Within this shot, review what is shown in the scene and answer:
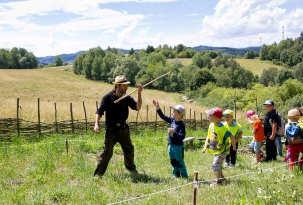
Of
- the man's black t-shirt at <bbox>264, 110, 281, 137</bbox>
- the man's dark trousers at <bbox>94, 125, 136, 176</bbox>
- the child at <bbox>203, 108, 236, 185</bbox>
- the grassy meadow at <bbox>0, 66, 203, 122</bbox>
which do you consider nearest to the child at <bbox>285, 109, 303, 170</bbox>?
the child at <bbox>203, 108, 236, 185</bbox>

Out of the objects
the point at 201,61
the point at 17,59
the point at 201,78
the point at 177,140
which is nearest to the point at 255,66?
the point at 201,61

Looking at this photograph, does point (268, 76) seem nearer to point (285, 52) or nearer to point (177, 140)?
point (285, 52)

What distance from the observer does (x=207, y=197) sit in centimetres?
758

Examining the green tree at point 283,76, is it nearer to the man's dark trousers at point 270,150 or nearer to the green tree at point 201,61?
the green tree at point 201,61

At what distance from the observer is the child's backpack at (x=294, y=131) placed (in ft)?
31.6

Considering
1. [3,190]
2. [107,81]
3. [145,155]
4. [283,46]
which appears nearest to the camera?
[3,190]

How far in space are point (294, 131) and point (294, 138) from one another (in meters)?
0.14

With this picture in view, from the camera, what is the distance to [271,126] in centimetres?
1288

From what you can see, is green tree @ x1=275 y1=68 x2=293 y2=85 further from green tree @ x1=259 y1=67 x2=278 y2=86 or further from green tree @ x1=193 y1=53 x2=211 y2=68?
green tree @ x1=193 y1=53 x2=211 y2=68

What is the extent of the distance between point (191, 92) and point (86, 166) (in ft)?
227

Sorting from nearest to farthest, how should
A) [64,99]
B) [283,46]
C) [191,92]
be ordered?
1. [64,99]
2. [191,92]
3. [283,46]

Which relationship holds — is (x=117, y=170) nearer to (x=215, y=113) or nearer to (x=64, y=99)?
(x=215, y=113)

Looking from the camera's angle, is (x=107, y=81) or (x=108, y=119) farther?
(x=107, y=81)

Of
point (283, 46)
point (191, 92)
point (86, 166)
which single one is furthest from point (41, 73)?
point (86, 166)
